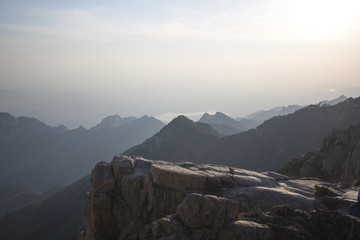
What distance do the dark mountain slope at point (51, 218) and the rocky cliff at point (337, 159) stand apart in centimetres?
7429

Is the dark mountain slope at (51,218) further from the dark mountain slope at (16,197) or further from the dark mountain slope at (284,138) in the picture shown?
the dark mountain slope at (284,138)

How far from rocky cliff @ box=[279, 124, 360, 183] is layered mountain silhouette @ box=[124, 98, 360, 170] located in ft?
151

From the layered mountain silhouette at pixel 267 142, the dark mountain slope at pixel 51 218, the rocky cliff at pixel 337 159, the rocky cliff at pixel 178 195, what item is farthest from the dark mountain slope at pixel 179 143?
the rocky cliff at pixel 178 195

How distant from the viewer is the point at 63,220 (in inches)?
4168

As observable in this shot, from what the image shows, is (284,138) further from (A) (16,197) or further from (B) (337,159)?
(A) (16,197)

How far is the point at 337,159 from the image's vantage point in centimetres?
4122

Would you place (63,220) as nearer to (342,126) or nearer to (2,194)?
(342,126)

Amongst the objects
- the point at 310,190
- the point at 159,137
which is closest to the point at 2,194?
the point at 159,137

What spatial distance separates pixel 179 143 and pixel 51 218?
59.3m

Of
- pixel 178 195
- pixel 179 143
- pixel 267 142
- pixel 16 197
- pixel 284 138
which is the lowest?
pixel 16 197

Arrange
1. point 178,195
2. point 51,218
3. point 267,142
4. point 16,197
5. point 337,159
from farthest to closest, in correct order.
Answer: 1. point 16,197
2. point 51,218
3. point 267,142
4. point 337,159
5. point 178,195

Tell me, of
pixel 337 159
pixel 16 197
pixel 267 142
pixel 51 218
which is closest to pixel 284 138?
pixel 267 142

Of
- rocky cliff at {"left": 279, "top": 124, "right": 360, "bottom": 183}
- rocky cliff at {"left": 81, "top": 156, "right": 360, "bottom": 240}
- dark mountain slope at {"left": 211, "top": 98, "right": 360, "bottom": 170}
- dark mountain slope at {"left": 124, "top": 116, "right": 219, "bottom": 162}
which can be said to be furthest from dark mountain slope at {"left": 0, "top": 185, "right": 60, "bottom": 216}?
rocky cliff at {"left": 81, "top": 156, "right": 360, "bottom": 240}

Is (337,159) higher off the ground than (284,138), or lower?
higher
